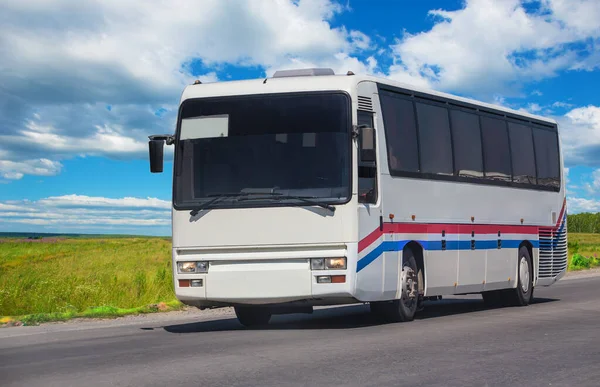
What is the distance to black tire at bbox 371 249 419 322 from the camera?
46.7 feet

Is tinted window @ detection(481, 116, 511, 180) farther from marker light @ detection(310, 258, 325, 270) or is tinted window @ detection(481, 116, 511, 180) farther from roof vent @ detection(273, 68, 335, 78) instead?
marker light @ detection(310, 258, 325, 270)

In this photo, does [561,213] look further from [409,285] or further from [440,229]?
[409,285]

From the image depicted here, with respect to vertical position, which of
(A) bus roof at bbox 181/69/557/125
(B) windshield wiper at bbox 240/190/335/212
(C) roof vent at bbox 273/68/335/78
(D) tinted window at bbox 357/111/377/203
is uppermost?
(C) roof vent at bbox 273/68/335/78

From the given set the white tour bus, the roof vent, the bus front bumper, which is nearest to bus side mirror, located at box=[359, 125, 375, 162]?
the white tour bus

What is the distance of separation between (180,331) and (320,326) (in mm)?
2070

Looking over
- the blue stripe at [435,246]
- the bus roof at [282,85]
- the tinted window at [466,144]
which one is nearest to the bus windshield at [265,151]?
the bus roof at [282,85]

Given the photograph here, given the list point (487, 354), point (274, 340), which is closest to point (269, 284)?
point (274, 340)

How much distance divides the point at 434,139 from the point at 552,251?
6.25m

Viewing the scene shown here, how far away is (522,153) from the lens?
62.7 feet

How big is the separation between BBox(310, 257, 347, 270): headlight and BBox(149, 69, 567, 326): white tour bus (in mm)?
14

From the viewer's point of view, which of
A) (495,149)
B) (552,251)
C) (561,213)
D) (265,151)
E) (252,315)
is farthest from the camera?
(561,213)

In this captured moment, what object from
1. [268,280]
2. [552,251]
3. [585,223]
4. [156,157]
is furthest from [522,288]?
[585,223]

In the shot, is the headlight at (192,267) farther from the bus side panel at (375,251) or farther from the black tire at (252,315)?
the bus side panel at (375,251)

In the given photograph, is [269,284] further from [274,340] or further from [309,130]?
[309,130]
